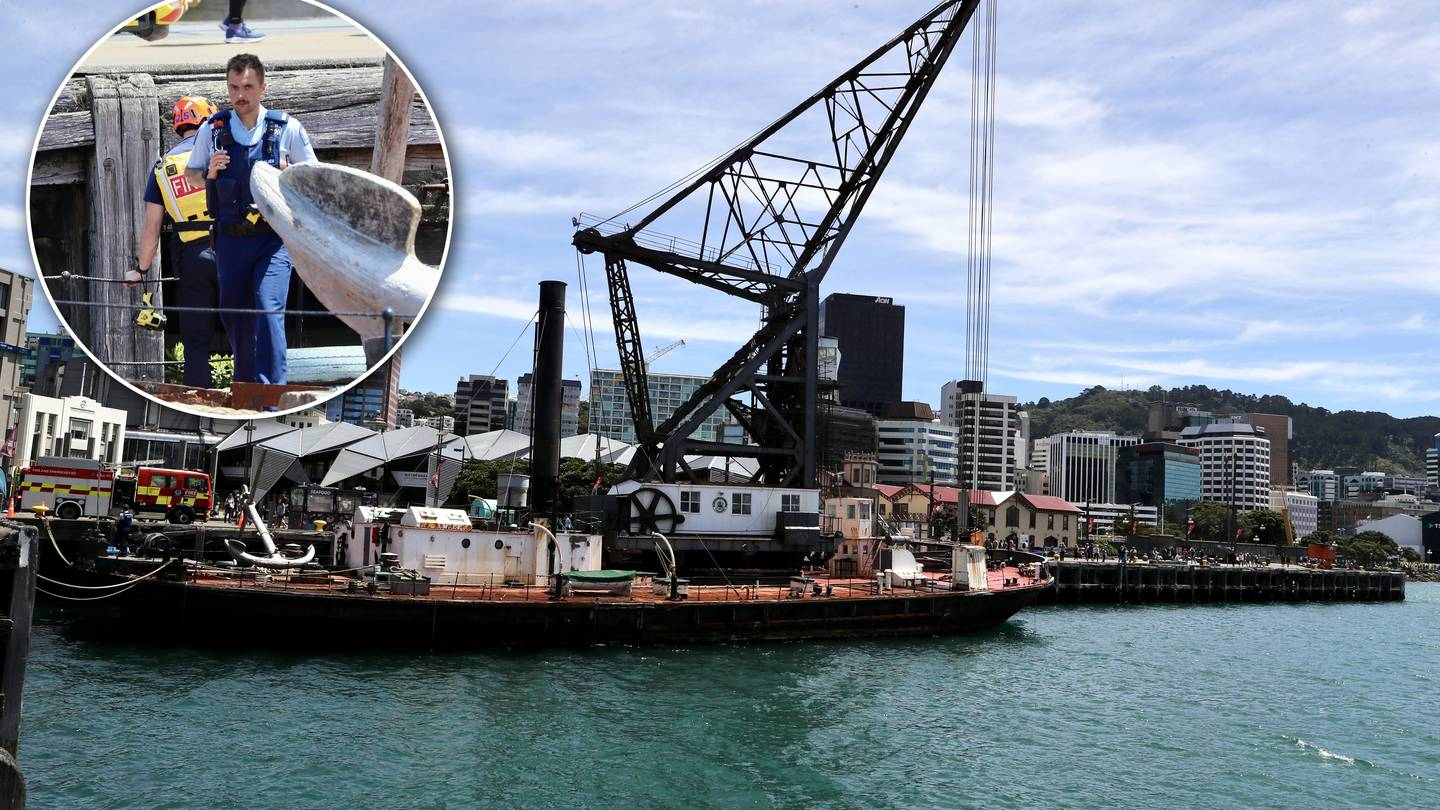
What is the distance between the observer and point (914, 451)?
186750 mm

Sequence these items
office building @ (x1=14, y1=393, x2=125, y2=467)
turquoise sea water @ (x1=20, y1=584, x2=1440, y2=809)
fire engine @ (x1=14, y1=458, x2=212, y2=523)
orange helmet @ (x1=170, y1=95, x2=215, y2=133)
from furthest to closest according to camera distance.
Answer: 1. office building @ (x1=14, y1=393, x2=125, y2=467)
2. fire engine @ (x1=14, y1=458, x2=212, y2=523)
3. orange helmet @ (x1=170, y1=95, x2=215, y2=133)
4. turquoise sea water @ (x1=20, y1=584, x2=1440, y2=809)

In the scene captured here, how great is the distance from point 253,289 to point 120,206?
4454mm

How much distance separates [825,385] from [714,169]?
1014 centimetres

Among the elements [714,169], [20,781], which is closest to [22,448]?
[714,169]

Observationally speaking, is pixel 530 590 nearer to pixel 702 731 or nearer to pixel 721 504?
pixel 721 504

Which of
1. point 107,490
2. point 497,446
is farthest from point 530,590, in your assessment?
point 497,446

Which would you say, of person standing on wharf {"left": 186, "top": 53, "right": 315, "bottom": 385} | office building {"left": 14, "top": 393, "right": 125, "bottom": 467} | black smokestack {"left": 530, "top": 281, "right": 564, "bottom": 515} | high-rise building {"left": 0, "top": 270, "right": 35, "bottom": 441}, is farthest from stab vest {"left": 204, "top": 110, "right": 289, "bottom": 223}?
office building {"left": 14, "top": 393, "right": 125, "bottom": 467}

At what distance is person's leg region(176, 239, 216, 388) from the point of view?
27703mm

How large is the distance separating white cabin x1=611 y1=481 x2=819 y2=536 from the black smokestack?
101 inches

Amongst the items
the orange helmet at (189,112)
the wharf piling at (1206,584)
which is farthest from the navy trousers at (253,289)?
the wharf piling at (1206,584)

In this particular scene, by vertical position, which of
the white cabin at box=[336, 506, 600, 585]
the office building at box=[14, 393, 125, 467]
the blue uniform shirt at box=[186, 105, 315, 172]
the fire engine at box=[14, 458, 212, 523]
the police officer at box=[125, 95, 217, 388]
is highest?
the blue uniform shirt at box=[186, 105, 315, 172]

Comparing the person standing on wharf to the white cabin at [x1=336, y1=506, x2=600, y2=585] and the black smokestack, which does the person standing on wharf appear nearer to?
the white cabin at [x1=336, y1=506, x2=600, y2=585]

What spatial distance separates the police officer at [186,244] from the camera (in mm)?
27688

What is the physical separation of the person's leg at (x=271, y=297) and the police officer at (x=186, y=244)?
1323 mm
